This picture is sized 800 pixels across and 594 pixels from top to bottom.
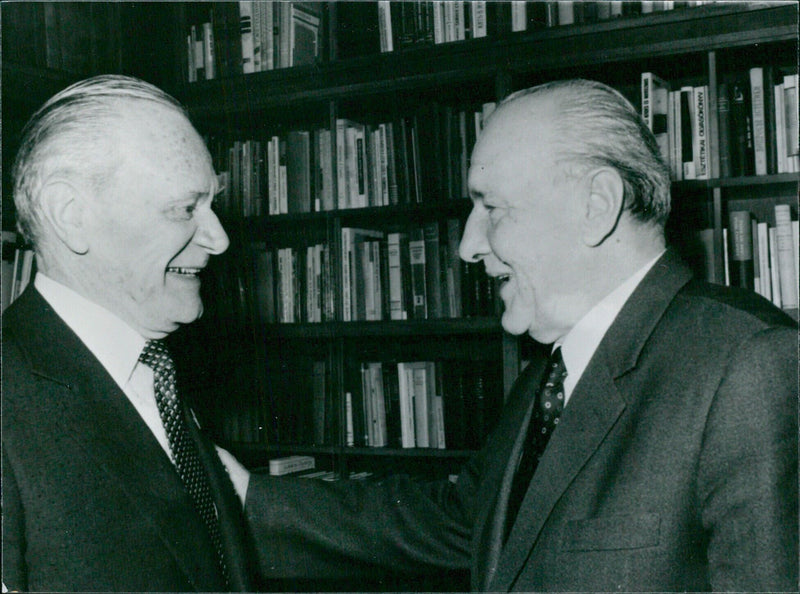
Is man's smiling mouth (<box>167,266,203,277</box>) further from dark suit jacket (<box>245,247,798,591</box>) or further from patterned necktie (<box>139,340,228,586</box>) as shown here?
dark suit jacket (<box>245,247,798,591</box>)

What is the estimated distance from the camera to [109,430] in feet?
3.69

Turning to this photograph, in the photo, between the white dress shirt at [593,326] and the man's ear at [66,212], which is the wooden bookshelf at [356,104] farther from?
the man's ear at [66,212]

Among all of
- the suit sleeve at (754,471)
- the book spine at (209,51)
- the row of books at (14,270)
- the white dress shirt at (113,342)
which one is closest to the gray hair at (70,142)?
the white dress shirt at (113,342)

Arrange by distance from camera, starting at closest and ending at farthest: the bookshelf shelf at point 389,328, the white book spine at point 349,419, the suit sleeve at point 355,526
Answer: the suit sleeve at point 355,526 → the bookshelf shelf at point 389,328 → the white book spine at point 349,419

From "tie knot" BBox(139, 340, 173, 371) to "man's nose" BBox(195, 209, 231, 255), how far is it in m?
0.20

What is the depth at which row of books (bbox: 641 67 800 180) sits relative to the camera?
252 cm

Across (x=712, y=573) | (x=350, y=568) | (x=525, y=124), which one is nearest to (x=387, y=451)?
(x=350, y=568)

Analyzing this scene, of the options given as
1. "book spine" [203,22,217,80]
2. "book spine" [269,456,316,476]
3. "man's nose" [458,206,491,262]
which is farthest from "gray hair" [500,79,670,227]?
"book spine" [203,22,217,80]

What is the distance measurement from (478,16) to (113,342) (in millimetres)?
2124

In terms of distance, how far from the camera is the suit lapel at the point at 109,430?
1.10 metres

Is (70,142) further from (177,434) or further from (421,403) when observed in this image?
(421,403)

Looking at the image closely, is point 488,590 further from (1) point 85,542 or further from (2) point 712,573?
(1) point 85,542

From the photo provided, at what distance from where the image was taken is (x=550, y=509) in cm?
129

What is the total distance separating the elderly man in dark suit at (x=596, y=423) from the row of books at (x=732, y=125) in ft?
3.77
